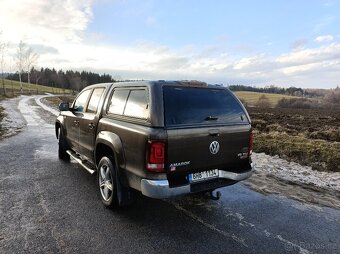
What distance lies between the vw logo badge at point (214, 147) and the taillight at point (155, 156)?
795mm

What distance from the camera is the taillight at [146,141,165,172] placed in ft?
12.7

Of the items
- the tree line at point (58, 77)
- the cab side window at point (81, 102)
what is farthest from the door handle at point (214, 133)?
the tree line at point (58, 77)

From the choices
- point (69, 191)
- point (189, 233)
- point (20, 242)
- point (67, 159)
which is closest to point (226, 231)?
point (189, 233)

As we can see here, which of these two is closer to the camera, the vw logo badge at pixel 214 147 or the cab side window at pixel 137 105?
the cab side window at pixel 137 105

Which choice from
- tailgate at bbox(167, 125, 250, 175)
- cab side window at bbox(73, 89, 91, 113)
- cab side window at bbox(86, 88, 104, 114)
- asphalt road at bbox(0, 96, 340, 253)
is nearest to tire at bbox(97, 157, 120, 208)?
asphalt road at bbox(0, 96, 340, 253)

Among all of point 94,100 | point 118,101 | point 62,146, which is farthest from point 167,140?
point 62,146

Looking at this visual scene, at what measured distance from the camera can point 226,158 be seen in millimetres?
4547

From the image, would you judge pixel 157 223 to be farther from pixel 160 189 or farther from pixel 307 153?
pixel 307 153

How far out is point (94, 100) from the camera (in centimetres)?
586

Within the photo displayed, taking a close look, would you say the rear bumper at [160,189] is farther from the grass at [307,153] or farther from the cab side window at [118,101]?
the grass at [307,153]

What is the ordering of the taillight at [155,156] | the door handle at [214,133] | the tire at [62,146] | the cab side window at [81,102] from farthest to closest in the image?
the tire at [62,146]
the cab side window at [81,102]
the door handle at [214,133]
the taillight at [155,156]

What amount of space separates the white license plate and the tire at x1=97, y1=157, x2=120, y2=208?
1.16 m

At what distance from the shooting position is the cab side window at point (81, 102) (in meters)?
6.38

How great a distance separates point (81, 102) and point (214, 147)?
3501 mm
